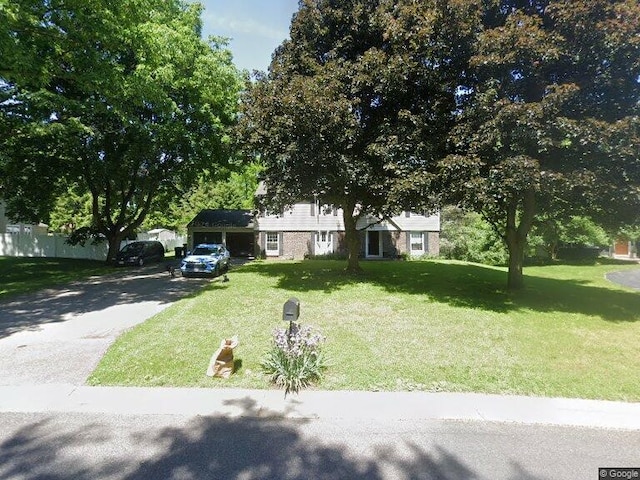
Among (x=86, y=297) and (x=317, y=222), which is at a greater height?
(x=317, y=222)

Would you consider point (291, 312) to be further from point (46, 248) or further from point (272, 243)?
point (46, 248)

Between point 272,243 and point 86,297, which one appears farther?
point 272,243

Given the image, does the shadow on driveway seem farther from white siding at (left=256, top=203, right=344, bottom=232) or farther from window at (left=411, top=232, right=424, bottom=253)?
window at (left=411, top=232, right=424, bottom=253)

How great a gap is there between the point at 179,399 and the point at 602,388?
20.7 feet

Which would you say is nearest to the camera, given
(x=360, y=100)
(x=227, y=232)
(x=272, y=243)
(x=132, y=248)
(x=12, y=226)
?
(x=360, y=100)

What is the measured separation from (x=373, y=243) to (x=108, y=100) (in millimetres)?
19813

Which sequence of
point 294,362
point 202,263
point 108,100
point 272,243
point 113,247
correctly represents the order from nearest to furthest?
point 294,362
point 108,100
point 202,263
point 113,247
point 272,243

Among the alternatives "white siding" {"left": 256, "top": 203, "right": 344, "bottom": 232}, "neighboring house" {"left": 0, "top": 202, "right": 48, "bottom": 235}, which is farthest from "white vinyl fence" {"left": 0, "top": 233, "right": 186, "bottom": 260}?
"white siding" {"left": 256, "top": 203, "right": 344, "bottom": 232}

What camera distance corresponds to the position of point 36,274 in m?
19.1

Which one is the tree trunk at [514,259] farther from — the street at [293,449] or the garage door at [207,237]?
the garage door at [207,237]

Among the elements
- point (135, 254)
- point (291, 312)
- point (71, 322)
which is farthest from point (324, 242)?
point (291, 312)

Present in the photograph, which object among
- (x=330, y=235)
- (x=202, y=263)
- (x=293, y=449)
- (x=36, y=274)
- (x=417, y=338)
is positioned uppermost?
(x=330, y=235)

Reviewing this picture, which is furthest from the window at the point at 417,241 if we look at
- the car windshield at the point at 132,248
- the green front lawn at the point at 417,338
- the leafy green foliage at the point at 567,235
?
the car windshield at the point at 132,248

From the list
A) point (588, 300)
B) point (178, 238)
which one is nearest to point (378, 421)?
point (588, 300)
